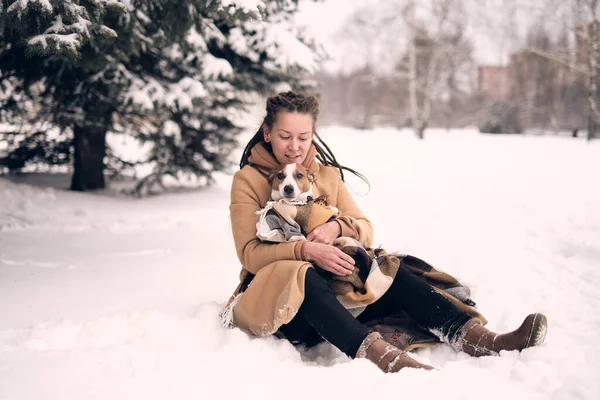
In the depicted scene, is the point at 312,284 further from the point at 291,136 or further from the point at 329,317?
the point at 291,136

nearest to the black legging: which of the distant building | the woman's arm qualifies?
the woman's arm

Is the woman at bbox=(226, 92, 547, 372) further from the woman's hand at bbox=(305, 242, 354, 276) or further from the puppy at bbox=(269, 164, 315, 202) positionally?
the puppy at bbox=(269, 164, 315, 202)

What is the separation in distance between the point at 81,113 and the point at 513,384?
6102mm

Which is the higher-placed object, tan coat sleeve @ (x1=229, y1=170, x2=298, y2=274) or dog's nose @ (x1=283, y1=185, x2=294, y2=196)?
dog's nose @ (x1=283, y1=185, x2=294, y2=196)

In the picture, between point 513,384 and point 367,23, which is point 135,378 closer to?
point 513,384

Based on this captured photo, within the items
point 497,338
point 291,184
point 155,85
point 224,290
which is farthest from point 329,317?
point 155,85

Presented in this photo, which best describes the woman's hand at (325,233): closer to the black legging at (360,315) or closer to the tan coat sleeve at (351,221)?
the tan coat sleeve at (351,221)

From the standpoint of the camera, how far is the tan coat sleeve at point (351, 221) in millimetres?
2645

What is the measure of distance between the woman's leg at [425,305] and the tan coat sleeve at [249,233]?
23.5 inches

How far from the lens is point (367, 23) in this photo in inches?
717

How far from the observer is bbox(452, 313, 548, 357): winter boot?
88.0 inches

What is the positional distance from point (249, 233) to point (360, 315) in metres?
0.80

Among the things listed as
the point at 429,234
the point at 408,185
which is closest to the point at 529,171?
the point at 408,185

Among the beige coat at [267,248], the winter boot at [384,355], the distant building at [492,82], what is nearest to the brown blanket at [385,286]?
the beige coat at [267,248]
